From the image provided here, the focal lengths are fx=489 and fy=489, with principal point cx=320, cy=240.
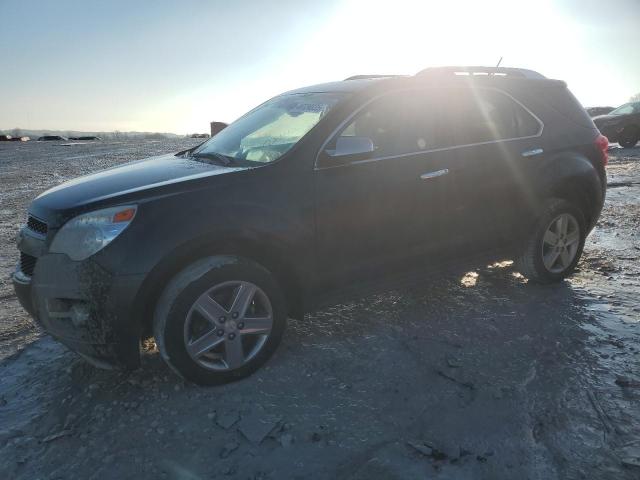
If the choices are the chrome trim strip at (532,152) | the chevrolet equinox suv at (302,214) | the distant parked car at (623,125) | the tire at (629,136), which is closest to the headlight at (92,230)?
the chevrolet equinox suv at (302,214)

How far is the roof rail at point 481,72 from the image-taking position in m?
3.74

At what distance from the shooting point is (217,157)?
339 cm

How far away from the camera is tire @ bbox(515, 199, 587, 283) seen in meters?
4.11

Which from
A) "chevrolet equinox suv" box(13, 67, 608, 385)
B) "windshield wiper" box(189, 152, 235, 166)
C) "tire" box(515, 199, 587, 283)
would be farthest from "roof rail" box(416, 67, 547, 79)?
"windshield wiper" box(189, 152, 235, 166)

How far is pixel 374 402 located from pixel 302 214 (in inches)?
45.6

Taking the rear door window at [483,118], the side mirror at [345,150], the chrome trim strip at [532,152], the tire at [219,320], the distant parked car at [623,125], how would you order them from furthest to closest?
the distant parked car at [623,125] → the chrome trim strip at [532,152] → the rear door window at [483,118] → the side mirror at [345,150] → the tire at [219,320]

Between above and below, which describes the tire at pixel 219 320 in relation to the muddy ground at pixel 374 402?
above

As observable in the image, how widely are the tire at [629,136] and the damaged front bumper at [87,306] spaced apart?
1837cm

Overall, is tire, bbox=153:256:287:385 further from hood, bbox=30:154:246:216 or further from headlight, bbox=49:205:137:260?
hood, bbox=30:154:246:216

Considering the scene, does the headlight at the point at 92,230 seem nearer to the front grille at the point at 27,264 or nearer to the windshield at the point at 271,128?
the front grille at the point at 27,264

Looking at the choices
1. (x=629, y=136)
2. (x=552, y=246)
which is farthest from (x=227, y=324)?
(x=629, y=136)

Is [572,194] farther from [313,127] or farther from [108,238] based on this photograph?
[108,238]

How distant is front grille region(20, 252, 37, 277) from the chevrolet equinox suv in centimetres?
2

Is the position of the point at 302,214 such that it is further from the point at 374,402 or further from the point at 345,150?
the point at 374,402
